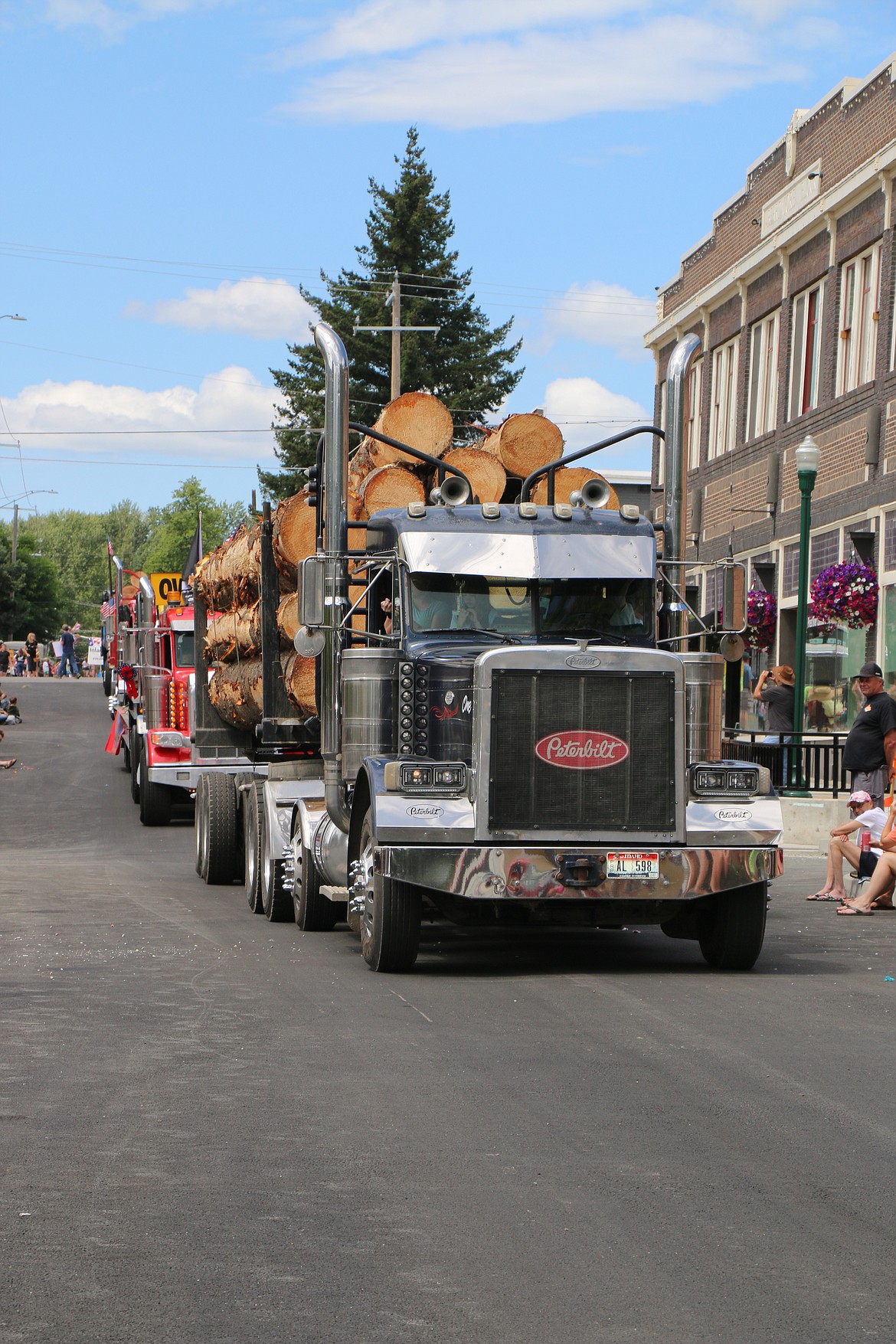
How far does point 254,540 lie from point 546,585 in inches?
210

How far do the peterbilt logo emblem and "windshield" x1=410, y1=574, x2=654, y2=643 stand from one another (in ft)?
3.70

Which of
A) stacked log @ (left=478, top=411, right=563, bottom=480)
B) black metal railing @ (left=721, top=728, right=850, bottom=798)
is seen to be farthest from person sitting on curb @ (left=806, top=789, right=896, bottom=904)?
black metal railing @ (left=721, top=728, right=850, bottom=798)

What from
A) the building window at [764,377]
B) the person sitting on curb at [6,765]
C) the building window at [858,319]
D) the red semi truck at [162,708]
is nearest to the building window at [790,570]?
the building window at [764,377]

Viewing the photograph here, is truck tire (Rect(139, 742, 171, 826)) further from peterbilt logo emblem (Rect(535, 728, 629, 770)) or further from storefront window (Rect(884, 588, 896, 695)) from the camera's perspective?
peterbilt logo emblem (Rect(535, 728, 629, 770))

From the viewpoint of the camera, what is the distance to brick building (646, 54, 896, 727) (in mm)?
27156

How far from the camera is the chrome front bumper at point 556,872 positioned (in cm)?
1085

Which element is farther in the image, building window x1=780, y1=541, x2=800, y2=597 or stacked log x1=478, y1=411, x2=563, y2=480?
building window x1=780, y1=541, x2=800, y2=597

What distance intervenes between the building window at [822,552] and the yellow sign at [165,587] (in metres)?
9.71

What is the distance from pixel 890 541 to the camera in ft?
86.4

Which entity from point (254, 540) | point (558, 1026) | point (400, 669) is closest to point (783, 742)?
point (254, 540)

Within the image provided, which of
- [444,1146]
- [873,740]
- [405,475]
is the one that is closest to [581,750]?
[405,475]

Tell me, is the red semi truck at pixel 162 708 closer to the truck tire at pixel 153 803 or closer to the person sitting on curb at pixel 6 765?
the truck tire at pixel 153 803

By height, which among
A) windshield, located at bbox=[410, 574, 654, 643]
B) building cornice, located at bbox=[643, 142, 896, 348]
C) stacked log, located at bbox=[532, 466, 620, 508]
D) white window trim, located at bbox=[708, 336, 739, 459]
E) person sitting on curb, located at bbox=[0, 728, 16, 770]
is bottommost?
person sitting on curb, located at bbox=[0, 728, 16, 770]

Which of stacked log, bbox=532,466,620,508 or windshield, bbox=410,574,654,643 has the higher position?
stacked log, bbox=532,466,620,508
